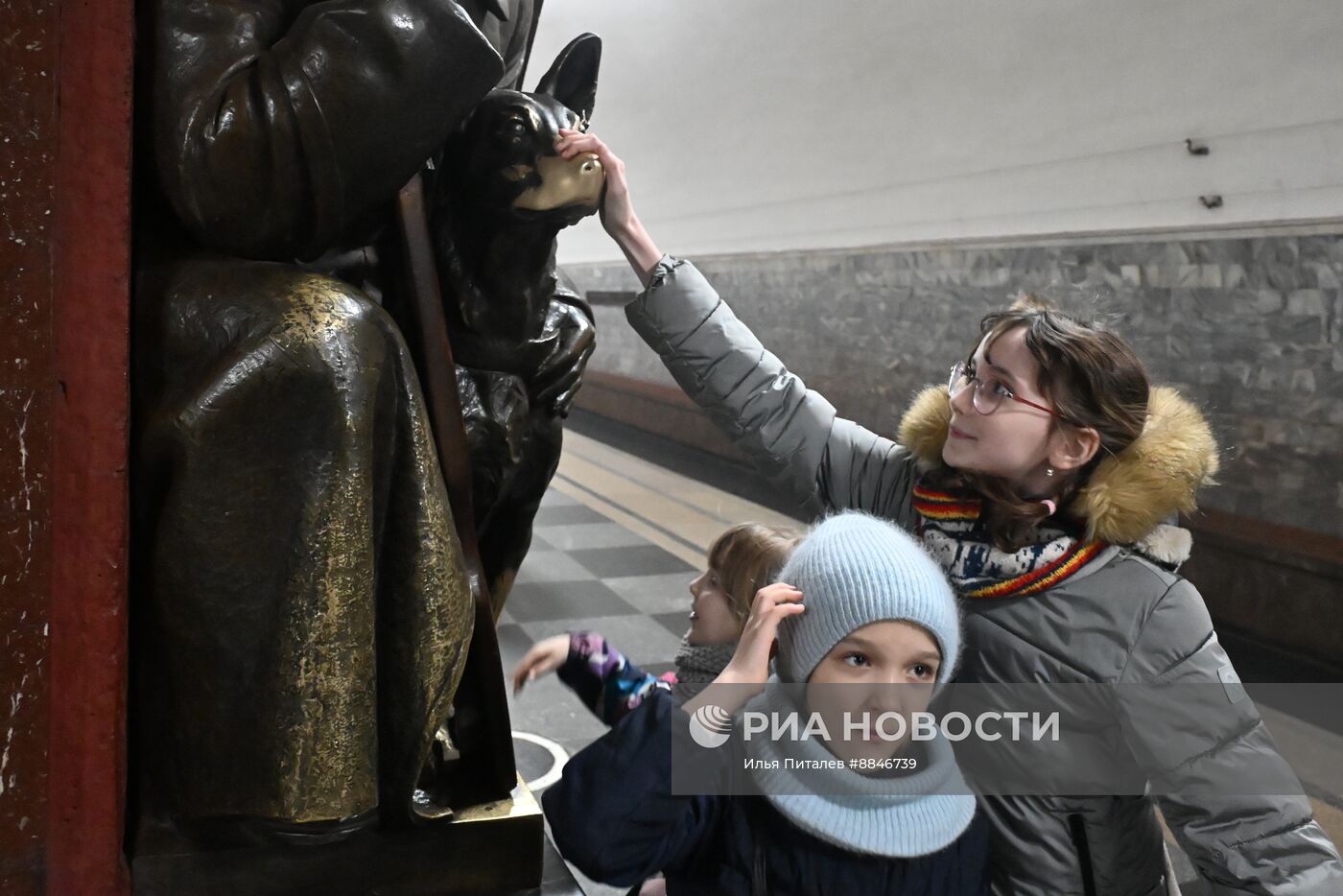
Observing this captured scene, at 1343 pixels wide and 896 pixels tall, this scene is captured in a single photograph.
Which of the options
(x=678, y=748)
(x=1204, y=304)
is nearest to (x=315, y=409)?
(x=678, y=748)

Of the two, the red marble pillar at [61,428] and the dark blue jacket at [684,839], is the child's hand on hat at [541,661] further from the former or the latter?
the red marble pillar at [61,428]

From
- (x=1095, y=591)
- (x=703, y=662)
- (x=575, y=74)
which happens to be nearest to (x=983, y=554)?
(x=1095, y=591)

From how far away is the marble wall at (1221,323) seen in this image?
349cm

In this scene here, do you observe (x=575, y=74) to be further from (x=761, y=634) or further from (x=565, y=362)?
(x=761, y=634)

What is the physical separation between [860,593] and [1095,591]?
301mm

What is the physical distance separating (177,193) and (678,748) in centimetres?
73

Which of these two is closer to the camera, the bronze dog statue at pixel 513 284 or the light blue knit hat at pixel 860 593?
the light blue knit hat at pixel 860 593

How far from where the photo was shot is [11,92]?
109cm

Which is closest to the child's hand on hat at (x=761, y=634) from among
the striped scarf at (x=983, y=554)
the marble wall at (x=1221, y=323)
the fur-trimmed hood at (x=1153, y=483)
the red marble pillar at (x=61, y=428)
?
the striped scarf at (x=983, y=554)

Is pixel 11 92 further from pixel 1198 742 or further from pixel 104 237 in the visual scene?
pixel 1198 742

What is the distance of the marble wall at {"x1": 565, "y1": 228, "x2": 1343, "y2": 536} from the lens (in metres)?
3.49

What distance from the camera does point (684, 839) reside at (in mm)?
1269

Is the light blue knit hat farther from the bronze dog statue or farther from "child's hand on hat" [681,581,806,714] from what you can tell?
the bronze dog statue

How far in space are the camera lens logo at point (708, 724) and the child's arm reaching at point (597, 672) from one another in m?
0.27
